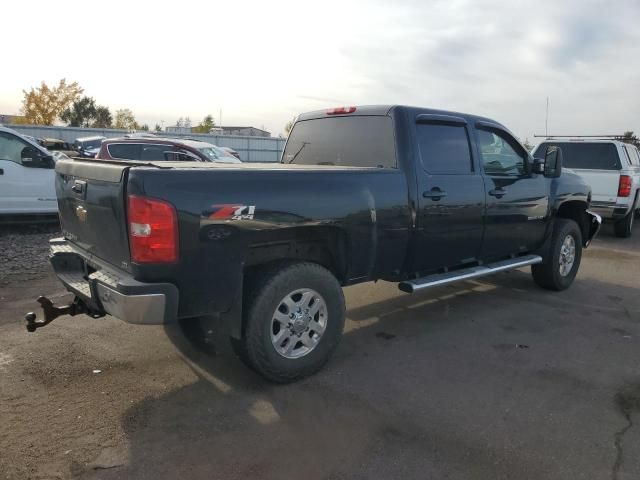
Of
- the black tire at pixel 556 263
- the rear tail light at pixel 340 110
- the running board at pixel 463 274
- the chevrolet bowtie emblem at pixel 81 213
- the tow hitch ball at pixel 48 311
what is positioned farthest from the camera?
the black tire at pixel 556 263

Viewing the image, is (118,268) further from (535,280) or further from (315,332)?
(535,280)

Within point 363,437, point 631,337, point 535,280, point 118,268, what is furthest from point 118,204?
point 535,280

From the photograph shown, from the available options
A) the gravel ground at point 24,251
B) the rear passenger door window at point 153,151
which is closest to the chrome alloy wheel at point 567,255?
the gravel ground at point 24,251

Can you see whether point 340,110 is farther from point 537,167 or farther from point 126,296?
point 126,296

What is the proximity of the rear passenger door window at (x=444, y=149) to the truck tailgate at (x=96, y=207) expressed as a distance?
102 inches

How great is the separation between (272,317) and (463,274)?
2235 millimetres

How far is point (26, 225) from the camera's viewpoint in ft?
32.2

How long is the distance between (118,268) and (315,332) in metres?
1.46

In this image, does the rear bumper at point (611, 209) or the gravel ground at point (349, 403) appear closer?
the gravel ground at point (349, 403)

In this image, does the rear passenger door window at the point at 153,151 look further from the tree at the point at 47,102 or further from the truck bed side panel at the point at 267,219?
the tree at the point at 47,102

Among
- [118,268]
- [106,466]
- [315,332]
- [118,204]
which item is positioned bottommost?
[106,466]

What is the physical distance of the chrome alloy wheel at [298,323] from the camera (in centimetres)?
380

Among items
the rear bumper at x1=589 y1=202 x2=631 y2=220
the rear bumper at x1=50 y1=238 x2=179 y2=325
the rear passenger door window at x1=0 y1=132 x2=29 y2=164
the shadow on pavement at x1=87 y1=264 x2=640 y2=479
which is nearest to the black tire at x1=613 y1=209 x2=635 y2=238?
the rear bumper at x1=589 y1=202 x2=631 y2=220

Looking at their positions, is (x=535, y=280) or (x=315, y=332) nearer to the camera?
(x=315, y=332)
